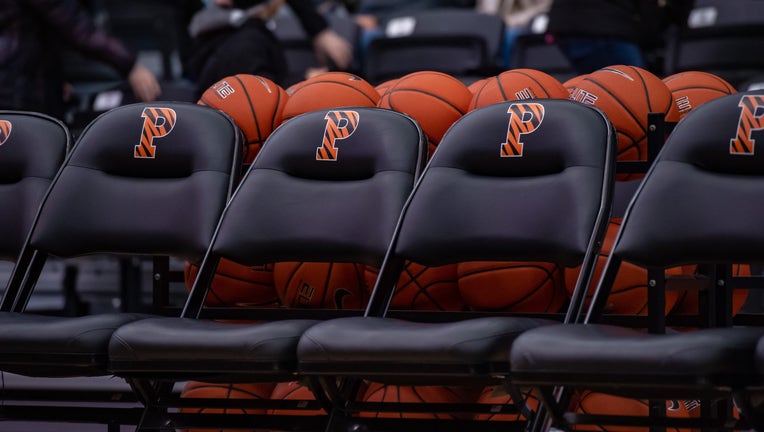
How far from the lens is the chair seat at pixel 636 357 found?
2232 mm

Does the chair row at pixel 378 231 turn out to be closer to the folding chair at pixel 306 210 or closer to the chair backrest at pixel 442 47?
the folding chair at pixel 306 210

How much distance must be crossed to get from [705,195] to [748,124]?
0.19 metres

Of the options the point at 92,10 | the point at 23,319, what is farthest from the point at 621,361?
the point at 92,10

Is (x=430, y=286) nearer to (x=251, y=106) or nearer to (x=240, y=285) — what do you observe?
(x=240, y=285)

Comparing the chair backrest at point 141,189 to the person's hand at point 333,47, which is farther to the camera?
the person's hand at point 333,47

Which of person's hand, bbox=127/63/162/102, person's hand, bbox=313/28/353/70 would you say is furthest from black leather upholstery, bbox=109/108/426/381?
person's hand, bbox=127/63/162/102

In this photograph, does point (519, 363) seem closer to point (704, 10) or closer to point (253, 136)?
point (253, 136)

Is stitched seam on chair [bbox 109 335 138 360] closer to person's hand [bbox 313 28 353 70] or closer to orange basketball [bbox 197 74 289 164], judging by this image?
orange basketball [bbox 197 74 289 164]

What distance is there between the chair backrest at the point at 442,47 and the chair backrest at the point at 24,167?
2656mm

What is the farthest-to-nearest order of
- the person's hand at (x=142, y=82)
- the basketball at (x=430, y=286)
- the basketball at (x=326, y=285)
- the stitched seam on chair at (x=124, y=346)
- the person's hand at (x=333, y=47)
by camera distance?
the person's hand at (x=142, y=82), the person's hand at (x=333, y=47), the basketball at (x=326, y=285), the basketball at (x=430, y=286), the stitched seam on chair at (x=124, y=346)

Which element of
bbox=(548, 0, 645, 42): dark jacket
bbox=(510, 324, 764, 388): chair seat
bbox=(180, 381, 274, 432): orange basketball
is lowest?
bbox=(180, 381, 274, 432): orange basketball

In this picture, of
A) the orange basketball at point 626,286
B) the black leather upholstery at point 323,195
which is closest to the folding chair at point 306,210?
the black leather upholstery at point 323,195

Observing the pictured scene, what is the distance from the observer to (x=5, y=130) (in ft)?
12.2

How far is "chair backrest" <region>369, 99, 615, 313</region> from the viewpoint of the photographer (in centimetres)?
292
